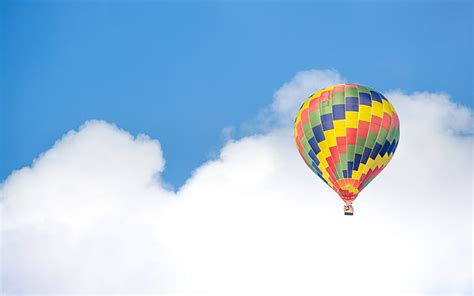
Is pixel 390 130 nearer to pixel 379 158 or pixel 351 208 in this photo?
pixel 379 158

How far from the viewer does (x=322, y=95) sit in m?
60.1

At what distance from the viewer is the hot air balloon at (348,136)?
58188 millimetres

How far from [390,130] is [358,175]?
12.1 ft

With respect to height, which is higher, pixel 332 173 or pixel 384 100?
pixel 384 100

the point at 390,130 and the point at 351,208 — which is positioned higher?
the point at 390,130

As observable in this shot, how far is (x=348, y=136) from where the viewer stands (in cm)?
5831

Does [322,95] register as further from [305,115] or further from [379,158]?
[379,158]

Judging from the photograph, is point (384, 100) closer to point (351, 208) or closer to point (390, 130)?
point (390, 130)

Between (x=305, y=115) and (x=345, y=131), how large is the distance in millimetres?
3069

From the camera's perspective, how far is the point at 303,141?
197ft

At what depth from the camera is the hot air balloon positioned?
5819 cm

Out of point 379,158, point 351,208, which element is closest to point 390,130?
point 379,158

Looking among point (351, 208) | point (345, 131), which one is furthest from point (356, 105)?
point (351, 208)

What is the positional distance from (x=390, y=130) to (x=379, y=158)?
1943mm
